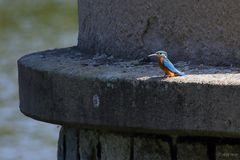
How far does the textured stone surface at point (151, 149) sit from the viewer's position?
2.36m

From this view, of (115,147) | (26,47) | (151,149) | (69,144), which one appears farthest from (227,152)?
(26,47)

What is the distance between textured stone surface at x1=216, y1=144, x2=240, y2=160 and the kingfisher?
19cm

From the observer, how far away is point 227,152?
2303mm

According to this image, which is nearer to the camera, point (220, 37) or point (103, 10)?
point (220, 37)

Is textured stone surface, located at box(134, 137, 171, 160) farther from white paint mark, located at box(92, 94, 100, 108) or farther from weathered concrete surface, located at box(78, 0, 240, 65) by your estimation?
weathered concrete surface, located at box(78, 0, 240, 65)

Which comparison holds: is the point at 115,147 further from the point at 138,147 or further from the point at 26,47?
the point at 26,47

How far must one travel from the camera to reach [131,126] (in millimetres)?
2311

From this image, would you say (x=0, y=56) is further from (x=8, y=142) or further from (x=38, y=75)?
(x=38, y=75)

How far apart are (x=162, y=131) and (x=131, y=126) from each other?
0.25 ft

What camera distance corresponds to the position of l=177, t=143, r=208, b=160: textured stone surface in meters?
2.32

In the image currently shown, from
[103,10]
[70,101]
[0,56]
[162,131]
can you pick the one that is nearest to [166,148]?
[162,131]

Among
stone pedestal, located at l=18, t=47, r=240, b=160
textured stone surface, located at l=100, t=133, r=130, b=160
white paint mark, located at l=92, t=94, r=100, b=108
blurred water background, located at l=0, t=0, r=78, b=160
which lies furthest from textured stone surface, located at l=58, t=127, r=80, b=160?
blurred water background, located at l=0, t=0, r=78, b=160

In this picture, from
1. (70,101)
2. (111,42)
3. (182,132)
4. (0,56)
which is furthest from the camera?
(0,56)

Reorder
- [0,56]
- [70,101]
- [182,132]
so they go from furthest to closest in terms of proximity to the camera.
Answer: [0,56] < [70,101] < [182,132]
